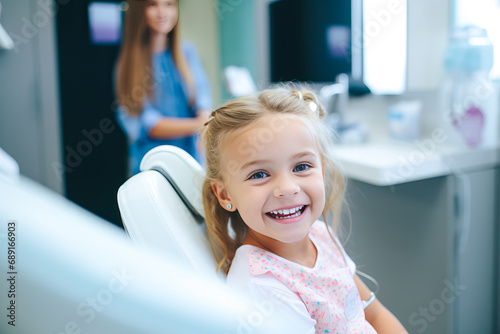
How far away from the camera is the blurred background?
1384mm

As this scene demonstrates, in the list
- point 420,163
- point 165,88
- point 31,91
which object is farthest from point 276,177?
point 31,91

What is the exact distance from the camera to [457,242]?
135 centimetres

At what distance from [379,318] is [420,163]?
648mm

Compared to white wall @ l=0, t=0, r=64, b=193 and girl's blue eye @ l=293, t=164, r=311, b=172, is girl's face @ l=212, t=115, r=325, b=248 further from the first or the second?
white wall @ l=0, t=0, r=64, b=193

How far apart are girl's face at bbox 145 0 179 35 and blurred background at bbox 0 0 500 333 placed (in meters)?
0.58

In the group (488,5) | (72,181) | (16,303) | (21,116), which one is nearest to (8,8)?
(21,116)

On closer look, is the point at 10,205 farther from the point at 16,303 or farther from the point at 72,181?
the point at 72,181

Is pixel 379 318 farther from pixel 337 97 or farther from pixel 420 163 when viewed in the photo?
pixel 337 97

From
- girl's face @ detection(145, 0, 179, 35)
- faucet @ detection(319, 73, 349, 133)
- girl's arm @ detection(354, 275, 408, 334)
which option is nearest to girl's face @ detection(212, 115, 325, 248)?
girl's arm @ detection(354, 275, 408, 334)

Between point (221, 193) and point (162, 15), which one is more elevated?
point (162, 15)

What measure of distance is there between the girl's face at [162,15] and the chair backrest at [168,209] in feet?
3.86

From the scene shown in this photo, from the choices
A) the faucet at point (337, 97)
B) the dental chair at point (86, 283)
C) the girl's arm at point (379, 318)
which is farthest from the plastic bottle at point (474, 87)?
the dental chair at point (86, 283)

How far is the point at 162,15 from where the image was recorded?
177cm

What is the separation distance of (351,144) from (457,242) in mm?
718
